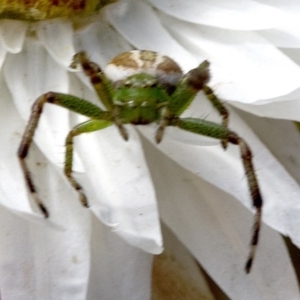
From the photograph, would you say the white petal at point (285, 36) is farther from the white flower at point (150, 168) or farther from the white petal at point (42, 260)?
the white petal at point (42, 260)

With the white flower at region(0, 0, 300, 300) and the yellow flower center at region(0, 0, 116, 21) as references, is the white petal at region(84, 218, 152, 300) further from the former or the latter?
the yellow flower center at region(0, 0, 116, 21)

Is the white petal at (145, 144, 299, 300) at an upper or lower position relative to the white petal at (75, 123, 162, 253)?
lower

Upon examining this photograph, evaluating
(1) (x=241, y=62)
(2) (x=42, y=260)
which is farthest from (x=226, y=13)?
(2) (x=42, y=260)

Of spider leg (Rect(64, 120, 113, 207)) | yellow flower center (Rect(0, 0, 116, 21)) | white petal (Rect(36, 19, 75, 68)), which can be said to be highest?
yellow flower center (Rect(0, 0, 116, 21))

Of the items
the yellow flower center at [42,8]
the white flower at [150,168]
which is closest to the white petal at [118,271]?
the white flower at [150,168]

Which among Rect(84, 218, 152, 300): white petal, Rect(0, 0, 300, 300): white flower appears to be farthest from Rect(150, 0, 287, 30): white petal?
Rect(84, 218, 152, 300): white petal

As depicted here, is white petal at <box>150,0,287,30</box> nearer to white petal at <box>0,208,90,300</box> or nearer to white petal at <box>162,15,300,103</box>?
white petal at <box>162,15,300,103</box>

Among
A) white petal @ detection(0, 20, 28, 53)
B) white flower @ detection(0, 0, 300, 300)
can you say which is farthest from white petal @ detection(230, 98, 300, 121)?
white petal @ detection(0, 20, 28, 53)

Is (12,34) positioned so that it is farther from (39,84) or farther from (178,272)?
(178,272)
